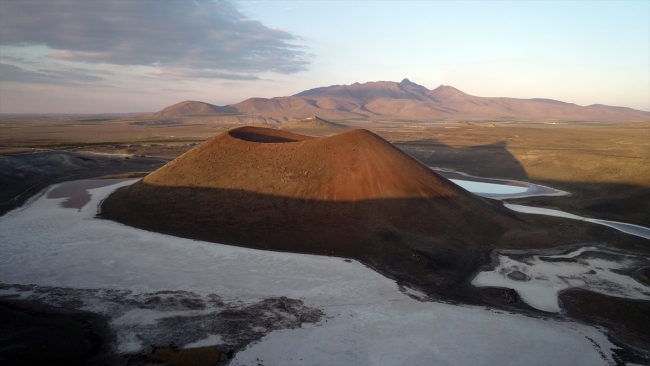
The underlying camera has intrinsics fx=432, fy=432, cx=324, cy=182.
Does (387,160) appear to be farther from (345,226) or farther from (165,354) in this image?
(165,354)

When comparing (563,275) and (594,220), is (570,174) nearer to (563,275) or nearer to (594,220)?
(594,220)

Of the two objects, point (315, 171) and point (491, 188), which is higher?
point (315, 171)

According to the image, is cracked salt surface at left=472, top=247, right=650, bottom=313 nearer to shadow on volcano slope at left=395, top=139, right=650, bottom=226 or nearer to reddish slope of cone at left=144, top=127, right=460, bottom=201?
reddish slope of cone at left=144, top=127, right=460, bottom=201

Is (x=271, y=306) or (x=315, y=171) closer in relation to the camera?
(x=271, y=306)

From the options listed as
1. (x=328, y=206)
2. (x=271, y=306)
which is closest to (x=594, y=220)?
(x=328, y=206)

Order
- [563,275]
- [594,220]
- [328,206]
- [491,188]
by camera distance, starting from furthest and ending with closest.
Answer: [491,188], [594,220], [328,206], [563,275]

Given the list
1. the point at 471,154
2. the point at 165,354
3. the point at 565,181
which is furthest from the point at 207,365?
the point at 471,154
